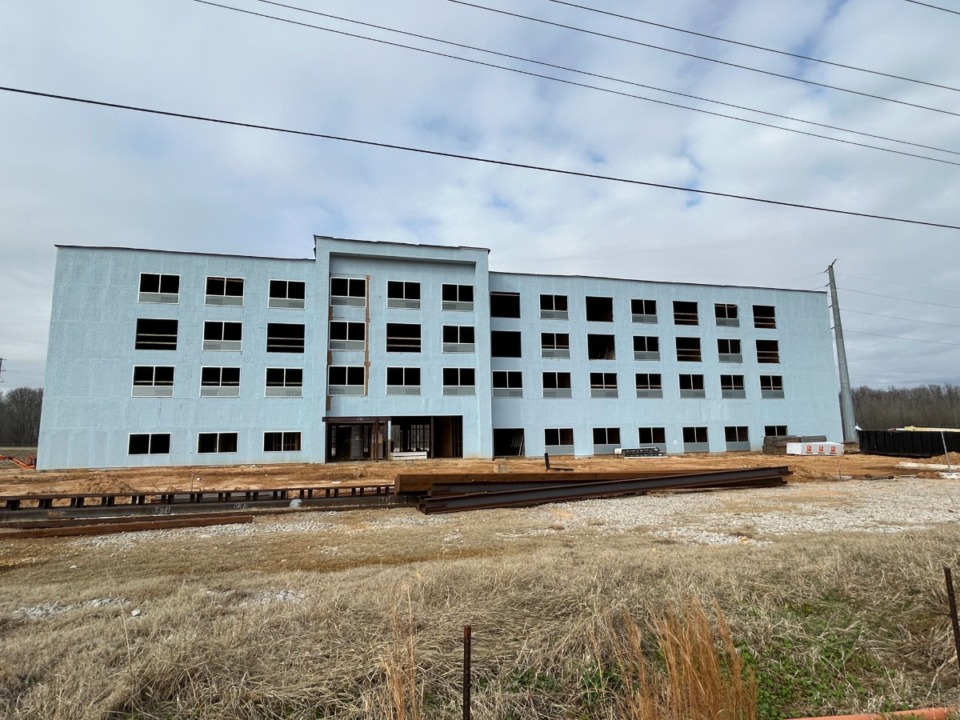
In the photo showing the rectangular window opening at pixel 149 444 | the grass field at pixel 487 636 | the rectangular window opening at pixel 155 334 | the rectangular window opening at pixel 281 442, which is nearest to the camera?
the grass field at pixel 487 636

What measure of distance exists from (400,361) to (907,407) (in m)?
122

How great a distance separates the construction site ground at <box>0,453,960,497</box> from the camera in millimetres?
21812

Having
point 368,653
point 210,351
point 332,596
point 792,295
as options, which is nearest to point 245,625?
point 332,596

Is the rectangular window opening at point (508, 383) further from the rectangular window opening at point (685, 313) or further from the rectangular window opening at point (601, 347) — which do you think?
the rectangular window opening at point (685, 313)

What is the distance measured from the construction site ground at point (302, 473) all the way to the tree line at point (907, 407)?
239 feet

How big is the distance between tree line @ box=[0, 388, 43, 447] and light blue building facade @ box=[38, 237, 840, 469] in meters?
67.2

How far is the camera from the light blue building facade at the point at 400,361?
1188 inches

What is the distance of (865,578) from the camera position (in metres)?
6.44

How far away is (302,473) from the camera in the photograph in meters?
26.4

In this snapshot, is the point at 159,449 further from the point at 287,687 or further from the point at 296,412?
the point at 287,687

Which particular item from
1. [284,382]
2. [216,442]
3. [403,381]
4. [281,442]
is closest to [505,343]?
[403,381]

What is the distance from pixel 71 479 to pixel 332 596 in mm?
25831

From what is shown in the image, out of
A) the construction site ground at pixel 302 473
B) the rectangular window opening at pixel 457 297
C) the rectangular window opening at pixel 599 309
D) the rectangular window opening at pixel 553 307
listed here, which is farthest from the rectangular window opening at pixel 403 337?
the rectangular window opening at pixel 599 309

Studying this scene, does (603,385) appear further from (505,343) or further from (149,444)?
(149,444)
